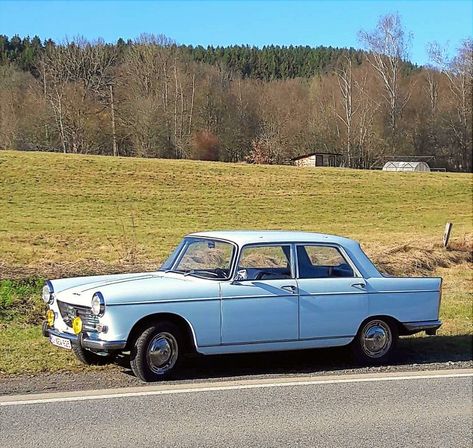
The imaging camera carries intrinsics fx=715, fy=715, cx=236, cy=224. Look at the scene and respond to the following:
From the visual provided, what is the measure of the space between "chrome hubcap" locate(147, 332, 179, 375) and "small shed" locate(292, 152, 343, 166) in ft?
206

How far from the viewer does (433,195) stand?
44.4 metres

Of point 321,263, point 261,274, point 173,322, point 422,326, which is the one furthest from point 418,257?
point 173,322

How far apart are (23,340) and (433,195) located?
38.4m

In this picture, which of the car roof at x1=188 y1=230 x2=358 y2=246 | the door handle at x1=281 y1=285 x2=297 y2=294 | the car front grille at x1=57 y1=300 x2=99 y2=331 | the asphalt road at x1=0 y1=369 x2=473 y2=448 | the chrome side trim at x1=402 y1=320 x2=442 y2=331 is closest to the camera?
the asphalt road at x1=0 y1=369 x2=473 y2=448

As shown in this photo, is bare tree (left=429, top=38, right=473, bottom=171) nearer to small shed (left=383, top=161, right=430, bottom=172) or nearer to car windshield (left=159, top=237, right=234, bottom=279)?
small shed (left=383, top=161, right=430, bottom=172)

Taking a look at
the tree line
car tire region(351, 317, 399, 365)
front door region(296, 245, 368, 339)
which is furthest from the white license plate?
the tree line

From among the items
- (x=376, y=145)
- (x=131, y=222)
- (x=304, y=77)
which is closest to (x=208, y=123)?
(x=376, y=145)

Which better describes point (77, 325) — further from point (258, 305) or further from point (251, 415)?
point (251, 415)

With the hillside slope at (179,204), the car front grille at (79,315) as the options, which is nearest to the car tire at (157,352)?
the car front grille at (79,315)

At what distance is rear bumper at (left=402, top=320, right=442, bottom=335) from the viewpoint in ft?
28.5

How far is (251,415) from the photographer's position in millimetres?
6098

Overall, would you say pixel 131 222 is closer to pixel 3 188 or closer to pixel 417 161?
pixel 3 188

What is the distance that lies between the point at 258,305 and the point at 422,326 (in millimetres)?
2270

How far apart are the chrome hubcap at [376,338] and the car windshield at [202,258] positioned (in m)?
1.86
